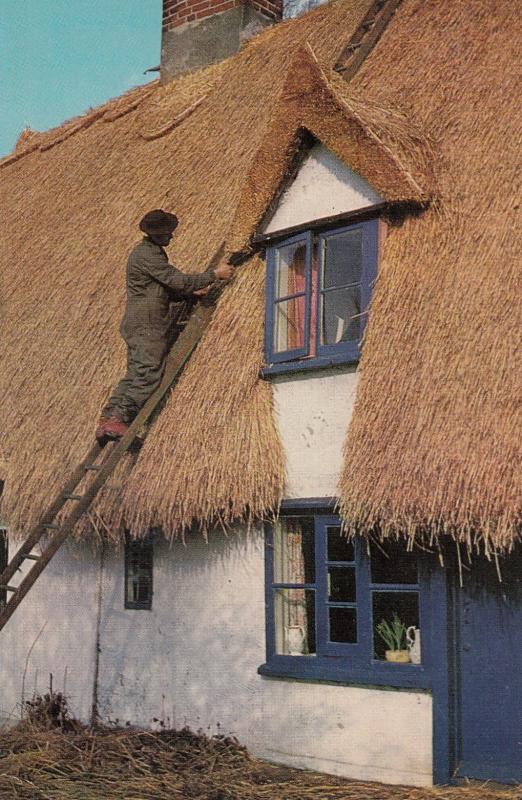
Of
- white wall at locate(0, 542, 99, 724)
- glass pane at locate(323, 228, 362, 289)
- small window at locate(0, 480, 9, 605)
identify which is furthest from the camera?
small window at locate(0, 480, 9, 605)

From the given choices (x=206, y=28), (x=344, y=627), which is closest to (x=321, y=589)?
(x=344, y=627)

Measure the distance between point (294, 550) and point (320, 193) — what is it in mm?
2857

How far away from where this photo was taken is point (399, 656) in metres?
8.10

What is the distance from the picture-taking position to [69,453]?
32.9ft

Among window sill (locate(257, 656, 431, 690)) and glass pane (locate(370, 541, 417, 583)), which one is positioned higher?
glass pane (locate(370, 541, 417, 583))

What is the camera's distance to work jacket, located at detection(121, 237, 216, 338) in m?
9.39

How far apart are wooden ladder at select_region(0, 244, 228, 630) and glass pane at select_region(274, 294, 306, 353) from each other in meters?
0.74

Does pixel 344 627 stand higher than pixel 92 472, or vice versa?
pixel 92 472

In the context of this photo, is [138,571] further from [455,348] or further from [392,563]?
[455,348]

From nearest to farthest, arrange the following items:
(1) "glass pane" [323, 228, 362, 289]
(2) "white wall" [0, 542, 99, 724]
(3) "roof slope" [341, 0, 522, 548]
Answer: (3) "roof slope" [341, 0, 522, 548] → (1) "glass pane" [323, 228, 362, 289] → (2) "white wall" [0, 542, 99, 724]

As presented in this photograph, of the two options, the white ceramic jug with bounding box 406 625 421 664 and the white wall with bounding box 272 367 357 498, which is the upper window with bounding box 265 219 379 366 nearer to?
the white wall with bounding box 272 367 357 498

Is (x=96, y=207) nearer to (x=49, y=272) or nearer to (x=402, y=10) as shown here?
(x=49, y=272)

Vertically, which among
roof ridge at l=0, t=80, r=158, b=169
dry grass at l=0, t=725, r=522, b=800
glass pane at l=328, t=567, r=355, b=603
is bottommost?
dry grass at l=0, t=725, r=522, b=800

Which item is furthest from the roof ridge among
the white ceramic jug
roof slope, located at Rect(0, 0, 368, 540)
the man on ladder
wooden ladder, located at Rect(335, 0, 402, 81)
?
the white ceramic jug
